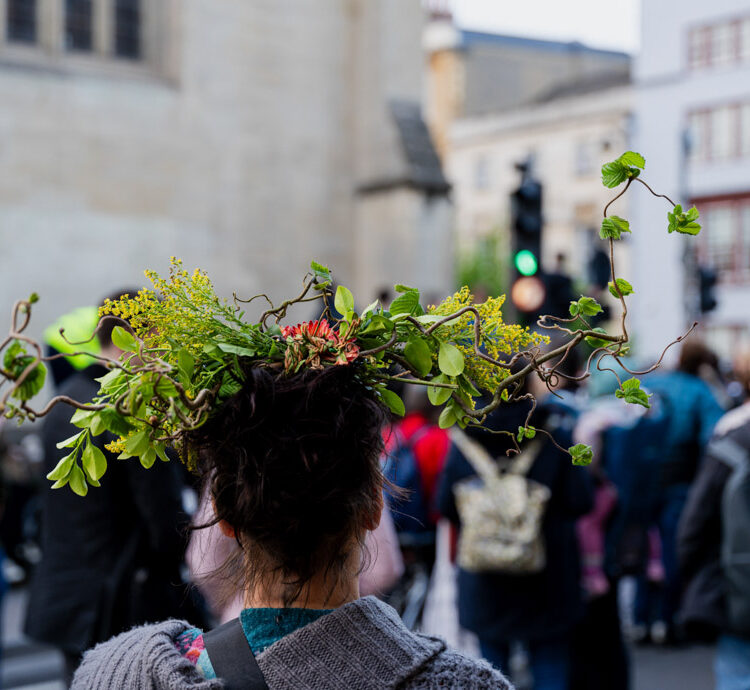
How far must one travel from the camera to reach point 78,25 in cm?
1432

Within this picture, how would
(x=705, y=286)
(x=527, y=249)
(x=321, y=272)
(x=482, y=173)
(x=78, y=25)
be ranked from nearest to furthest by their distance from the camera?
(x=321, y=272) < (x=527, y=249) < (x=78, y=25) < (x=705, y=286) < (x=482, y=173)

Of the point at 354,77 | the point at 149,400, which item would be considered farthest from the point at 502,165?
the point at 149,400

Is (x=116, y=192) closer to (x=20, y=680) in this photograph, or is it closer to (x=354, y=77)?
(x=354, y=77)

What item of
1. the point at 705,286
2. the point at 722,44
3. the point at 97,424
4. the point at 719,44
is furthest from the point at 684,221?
the point at 719,44

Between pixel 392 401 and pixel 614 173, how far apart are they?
0.53 metres

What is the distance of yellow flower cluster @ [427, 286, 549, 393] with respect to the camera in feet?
6.13

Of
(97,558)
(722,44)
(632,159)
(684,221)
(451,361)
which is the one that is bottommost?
(97,558)

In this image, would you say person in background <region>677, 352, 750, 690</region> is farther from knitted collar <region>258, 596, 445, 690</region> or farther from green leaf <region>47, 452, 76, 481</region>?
green leaf <region>47, 452, 76, 481</region>

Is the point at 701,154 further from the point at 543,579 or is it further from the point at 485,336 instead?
the point at 485,336

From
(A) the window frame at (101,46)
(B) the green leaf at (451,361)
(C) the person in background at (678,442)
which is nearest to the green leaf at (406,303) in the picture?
(B) the green leaf at (451,361)

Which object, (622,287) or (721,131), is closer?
(622,287)

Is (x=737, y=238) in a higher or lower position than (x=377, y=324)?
higher

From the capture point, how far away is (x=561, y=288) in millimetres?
9977

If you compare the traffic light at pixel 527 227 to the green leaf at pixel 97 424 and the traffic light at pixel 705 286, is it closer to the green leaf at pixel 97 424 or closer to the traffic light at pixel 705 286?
the traffic light at pixel 705 286
